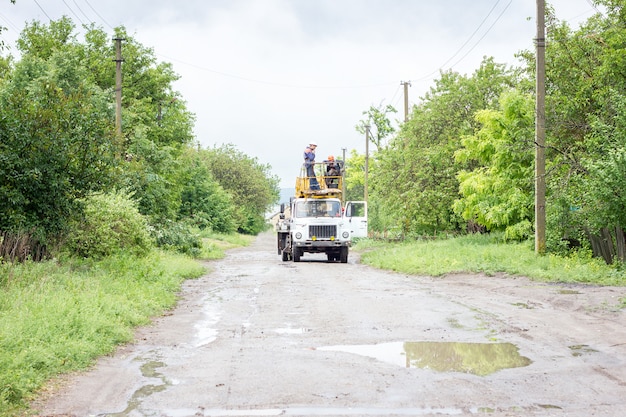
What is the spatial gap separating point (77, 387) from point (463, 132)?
3135 centimetres

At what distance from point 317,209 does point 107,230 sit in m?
13.5

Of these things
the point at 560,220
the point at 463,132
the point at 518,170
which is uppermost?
the point at 463,132

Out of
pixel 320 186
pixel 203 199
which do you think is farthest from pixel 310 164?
pixel 203 199

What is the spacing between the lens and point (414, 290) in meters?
18.0

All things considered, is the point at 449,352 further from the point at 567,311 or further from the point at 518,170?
the point at 518,170

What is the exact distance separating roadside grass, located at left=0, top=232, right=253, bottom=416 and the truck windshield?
14.1 metres

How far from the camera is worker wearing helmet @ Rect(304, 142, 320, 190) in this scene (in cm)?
3206

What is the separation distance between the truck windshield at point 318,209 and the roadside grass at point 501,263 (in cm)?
283

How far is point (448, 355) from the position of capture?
9.22 meters

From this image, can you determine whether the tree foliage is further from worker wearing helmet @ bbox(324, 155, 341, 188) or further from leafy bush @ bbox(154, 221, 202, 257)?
worker wearing helmet @ bbox(324, 155, 341, 188)

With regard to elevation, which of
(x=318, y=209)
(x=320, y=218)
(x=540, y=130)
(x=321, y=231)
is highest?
(x=540, y=130)

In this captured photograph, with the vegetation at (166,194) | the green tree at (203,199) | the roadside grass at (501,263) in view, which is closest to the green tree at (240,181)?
the green tree at (203,199)

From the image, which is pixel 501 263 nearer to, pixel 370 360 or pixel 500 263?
pixel 500 263

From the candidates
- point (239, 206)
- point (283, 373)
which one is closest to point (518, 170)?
point (283, 373)
